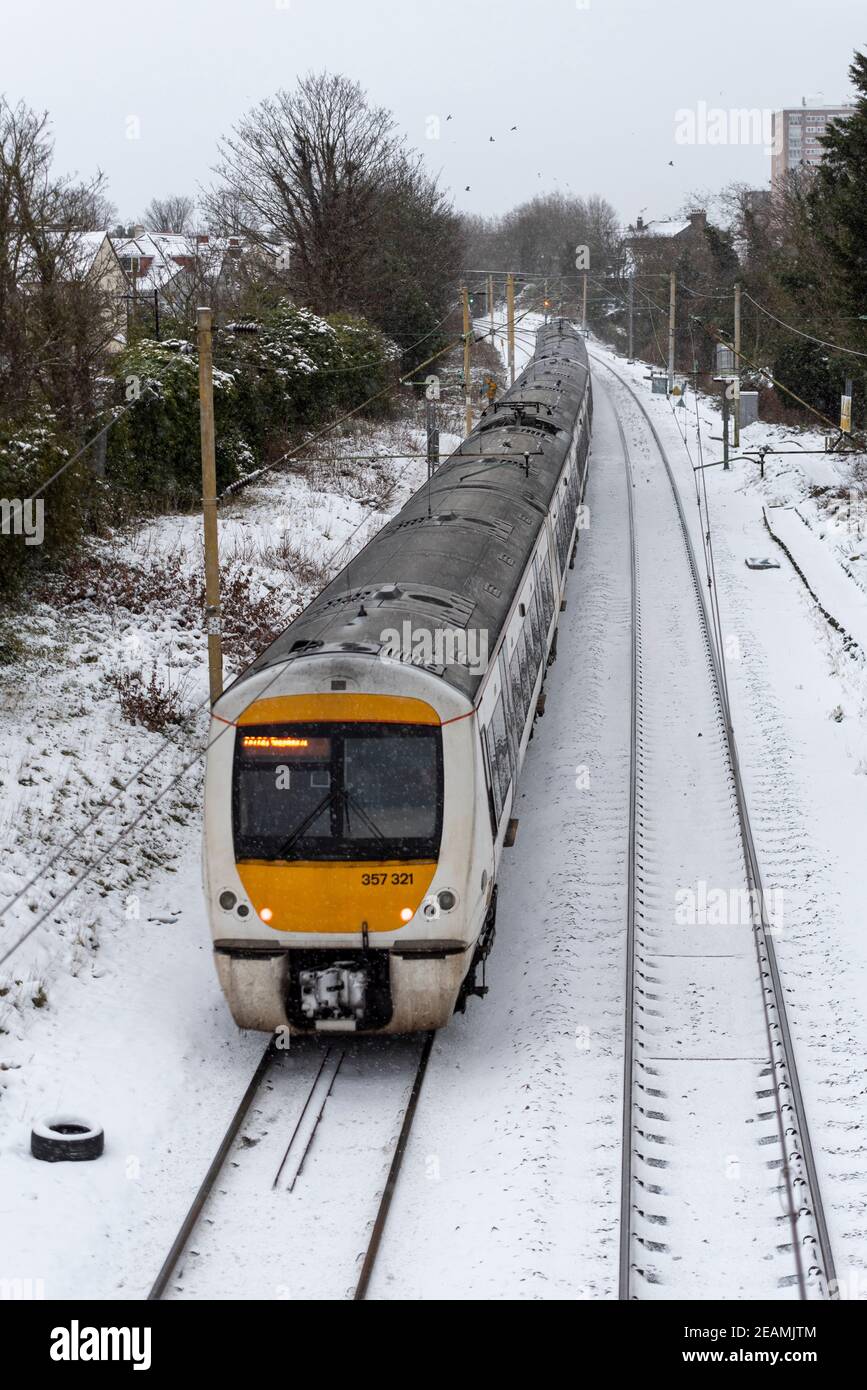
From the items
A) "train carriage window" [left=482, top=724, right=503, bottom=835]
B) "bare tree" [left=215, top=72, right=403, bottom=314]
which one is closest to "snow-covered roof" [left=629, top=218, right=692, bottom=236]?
"bare tree" [left=215, top=72, right=403, bottom=314]

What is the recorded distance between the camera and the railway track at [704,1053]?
329 inches

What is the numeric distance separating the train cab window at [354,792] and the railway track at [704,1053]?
241cm

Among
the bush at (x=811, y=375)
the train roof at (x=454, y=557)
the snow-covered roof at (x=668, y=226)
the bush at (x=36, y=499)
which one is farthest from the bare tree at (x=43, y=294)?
the snow-covered roof at (x=668, y=226)

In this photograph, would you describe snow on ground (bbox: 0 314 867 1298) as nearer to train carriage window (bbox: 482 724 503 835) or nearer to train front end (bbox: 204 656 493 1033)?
train front end (bbox: 204 656 493 1033)

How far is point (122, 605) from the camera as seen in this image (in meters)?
19.5

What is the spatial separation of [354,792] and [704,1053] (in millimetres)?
3380

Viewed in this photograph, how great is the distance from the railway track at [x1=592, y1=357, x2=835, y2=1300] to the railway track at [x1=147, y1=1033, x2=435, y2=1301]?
155 centimetres

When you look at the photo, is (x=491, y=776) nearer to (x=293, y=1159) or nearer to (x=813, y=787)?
(x=293, y=1159)

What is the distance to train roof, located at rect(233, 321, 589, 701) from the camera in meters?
11.3

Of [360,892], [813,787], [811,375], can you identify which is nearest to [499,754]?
[360,892]

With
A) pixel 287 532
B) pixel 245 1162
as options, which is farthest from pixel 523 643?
pixel 287 532

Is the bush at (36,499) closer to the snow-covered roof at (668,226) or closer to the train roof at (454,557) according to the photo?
the train roof at (454,557)

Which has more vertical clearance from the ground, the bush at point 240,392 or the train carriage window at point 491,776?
the bush at point 240,392
